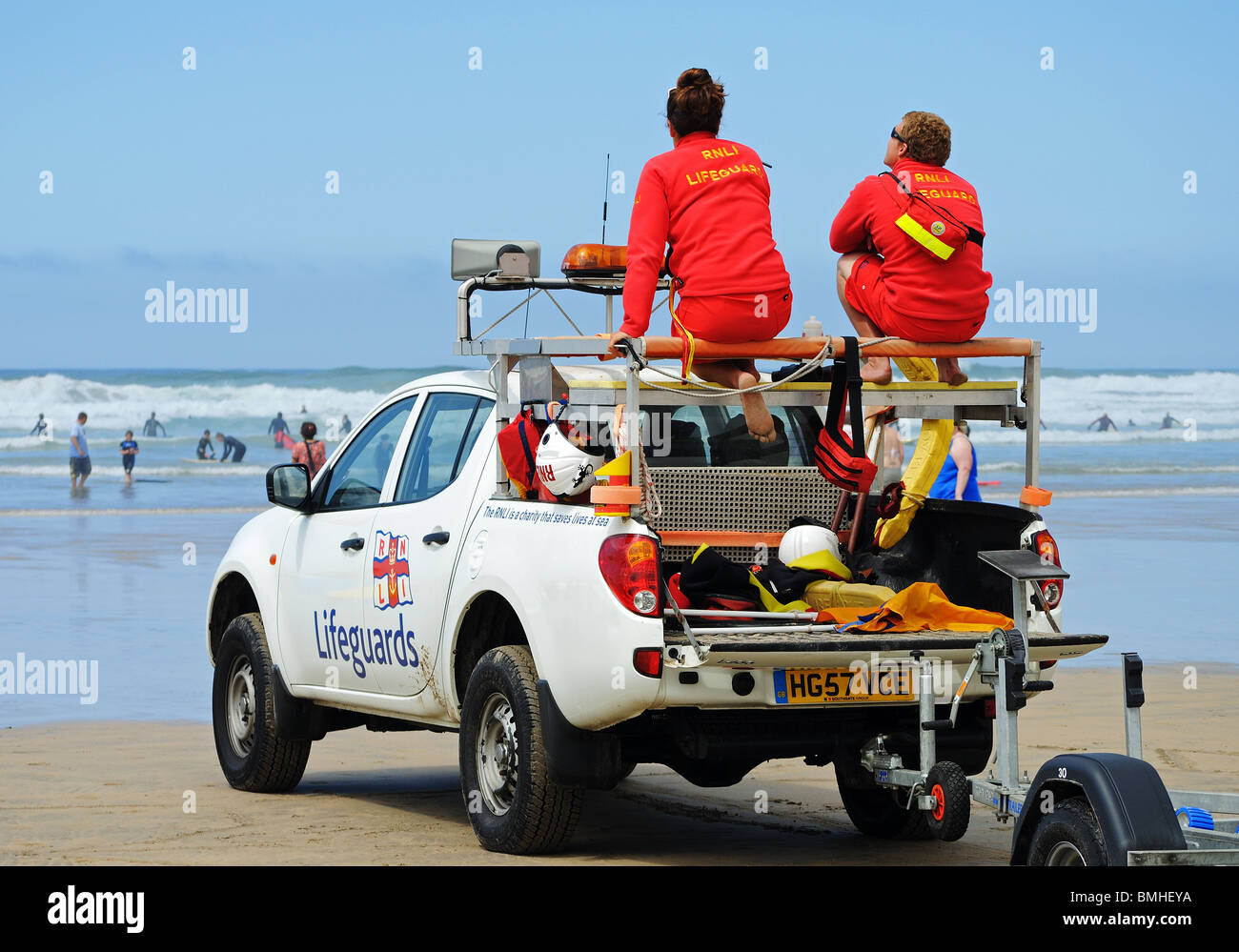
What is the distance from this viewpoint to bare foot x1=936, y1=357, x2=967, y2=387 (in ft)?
26.6

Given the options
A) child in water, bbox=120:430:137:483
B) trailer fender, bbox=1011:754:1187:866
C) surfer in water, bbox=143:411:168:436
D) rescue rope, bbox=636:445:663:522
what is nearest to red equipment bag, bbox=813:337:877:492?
rescue rope, bbox=636:445:663:522

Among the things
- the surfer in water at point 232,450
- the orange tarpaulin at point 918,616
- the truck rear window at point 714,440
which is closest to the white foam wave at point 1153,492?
the surfer in water at point 232,450

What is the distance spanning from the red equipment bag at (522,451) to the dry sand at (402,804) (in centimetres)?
149

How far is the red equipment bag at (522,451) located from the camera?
793cm

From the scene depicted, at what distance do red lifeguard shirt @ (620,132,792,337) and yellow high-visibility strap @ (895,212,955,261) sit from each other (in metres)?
0.52

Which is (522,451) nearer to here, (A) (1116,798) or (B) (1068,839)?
(B) (1068,839)

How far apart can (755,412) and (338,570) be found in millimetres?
2331

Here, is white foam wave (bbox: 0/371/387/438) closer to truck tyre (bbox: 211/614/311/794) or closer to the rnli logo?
truck tyre (bbox: 211/614/311/794)

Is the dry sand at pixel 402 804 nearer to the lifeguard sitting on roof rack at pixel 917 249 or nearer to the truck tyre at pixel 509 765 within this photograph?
the truck tyre at pixel 509 765

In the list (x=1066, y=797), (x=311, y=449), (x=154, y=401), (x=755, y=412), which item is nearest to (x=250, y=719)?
(x=755, y=412)

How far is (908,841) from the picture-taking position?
8.74 meters
